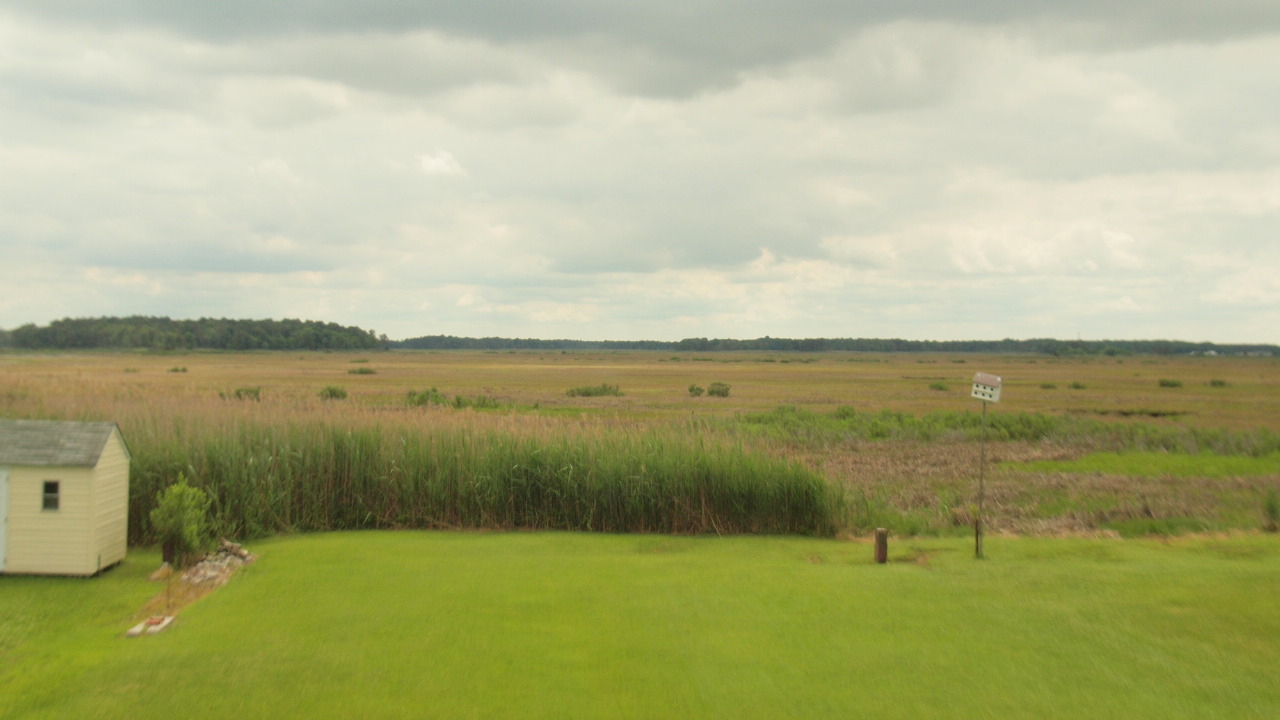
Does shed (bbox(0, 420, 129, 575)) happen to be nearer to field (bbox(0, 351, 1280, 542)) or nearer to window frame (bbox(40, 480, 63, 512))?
window frame (bbox(40, 480, 63, 512))

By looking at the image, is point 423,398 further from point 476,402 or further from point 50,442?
point 50,442

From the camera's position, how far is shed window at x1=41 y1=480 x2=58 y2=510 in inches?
237

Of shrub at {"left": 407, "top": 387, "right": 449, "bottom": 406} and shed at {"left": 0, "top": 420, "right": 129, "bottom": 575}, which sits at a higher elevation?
shed at {"left": 0, "top": 420, "right": 129, "bottom": 575}

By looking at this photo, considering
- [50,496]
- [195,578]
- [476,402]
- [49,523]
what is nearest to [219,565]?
[195,578]

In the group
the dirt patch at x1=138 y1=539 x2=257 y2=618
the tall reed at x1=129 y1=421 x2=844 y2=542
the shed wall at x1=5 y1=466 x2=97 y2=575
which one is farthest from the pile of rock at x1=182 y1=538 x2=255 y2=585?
the tall reed at x1=129 y1=421 x2=844 y2=542

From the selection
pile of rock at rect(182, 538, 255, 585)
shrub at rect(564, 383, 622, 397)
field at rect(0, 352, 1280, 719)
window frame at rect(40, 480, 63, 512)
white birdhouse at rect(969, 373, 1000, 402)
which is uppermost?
white birdhouse at rect(969, 373, 1000, 402)

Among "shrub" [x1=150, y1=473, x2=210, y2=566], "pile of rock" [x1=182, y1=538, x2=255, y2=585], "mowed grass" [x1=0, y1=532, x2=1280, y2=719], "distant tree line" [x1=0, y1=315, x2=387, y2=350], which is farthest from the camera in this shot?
"distant tree line" [x1=0, y1=315, x2=387, y2=350]

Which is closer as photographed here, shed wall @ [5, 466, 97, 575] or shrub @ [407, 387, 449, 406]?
shed wall @ [5, 466, 97, 575]

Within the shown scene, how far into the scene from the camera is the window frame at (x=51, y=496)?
601 cm

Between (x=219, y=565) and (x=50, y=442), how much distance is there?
5.39 feet

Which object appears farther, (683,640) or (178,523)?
(178,523)

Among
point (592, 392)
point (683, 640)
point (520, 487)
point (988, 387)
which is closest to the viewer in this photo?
point (683, 640)

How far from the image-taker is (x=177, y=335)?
36.9 meters

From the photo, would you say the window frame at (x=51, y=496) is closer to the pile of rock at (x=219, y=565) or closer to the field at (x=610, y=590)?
the field at (x=610, y=590)
